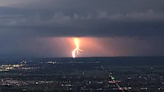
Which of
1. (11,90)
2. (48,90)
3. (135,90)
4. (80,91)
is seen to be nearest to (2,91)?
(11,90)

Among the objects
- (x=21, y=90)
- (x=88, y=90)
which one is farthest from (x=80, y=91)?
(x=21, y=90)

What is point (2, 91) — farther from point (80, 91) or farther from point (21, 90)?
point (80, 91)

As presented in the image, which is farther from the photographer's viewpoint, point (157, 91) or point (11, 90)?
point (11, 90)

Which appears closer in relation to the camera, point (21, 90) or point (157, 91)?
point (157, 91)

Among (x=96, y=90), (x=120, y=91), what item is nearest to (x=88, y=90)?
(x=96, y=90)

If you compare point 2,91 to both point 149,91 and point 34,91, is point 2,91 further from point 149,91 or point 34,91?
point 149,91

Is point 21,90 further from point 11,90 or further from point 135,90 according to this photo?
point 135,90

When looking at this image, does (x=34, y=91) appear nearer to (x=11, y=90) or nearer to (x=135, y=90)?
(x=11, y=90)
